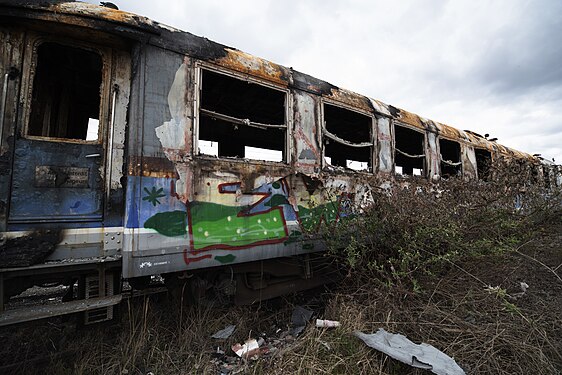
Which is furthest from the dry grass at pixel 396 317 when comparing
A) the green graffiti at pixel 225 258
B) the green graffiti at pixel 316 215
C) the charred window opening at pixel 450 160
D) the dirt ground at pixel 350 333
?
the charred window opening at pixel 450 160

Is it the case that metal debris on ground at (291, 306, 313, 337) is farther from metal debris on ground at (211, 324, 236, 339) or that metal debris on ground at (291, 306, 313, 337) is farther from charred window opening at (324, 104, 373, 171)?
charred window opening at (324, 104, 373, 171)

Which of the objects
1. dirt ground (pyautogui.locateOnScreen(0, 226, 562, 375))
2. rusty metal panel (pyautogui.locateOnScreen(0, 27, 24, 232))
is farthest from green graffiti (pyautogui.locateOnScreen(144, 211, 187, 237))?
rusty metal panel (pyautogui.locateOnScreen(0, 27, 24, 232))

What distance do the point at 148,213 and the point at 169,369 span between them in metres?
1.43

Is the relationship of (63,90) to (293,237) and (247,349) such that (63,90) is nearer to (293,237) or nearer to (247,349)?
(293,237)

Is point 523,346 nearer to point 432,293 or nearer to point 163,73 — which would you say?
point 432,293

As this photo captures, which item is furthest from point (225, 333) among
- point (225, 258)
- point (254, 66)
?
point (254, 66)

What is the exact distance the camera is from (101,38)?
2455 millimetres

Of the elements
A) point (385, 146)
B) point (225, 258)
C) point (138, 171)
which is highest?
point (385, 146)

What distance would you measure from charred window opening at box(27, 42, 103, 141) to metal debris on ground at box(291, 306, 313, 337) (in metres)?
2.99

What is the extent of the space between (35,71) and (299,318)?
146 inches

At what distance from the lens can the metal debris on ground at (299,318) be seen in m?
3.24

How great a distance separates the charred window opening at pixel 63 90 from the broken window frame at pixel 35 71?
8cm

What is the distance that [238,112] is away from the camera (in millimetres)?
4465

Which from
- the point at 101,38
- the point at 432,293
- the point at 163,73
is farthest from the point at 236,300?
the point at 101,38
